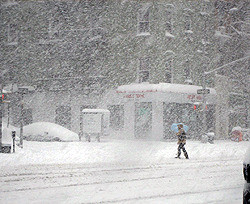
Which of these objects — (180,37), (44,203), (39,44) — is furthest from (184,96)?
(44,203)

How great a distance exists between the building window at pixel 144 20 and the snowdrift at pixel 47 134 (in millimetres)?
10603

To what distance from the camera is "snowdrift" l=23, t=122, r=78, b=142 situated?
2452 centimetres

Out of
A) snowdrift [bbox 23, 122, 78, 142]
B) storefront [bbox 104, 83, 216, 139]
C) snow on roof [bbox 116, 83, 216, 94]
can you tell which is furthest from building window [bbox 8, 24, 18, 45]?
snowdrift [bbox 23, 122, 78, 142]

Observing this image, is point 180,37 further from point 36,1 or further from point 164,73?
point 36,1

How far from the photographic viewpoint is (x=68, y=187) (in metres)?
8.17

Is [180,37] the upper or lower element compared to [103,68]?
upper

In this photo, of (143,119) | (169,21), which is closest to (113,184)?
(143,119)

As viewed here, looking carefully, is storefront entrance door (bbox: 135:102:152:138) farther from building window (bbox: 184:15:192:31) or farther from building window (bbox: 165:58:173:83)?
building window (bbox: 184:15:192:31)

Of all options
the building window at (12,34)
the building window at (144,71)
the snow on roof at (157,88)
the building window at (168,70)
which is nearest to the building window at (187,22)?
the building window at (168,70)

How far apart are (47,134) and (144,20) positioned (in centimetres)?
1210

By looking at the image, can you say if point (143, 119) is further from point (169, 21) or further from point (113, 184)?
point (113, 184)

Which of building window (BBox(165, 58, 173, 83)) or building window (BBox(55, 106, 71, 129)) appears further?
building window (BBox(55, 106, 71, 129))

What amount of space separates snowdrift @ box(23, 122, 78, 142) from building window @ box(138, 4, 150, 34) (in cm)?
1060

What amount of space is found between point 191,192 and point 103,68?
79.6 ft
